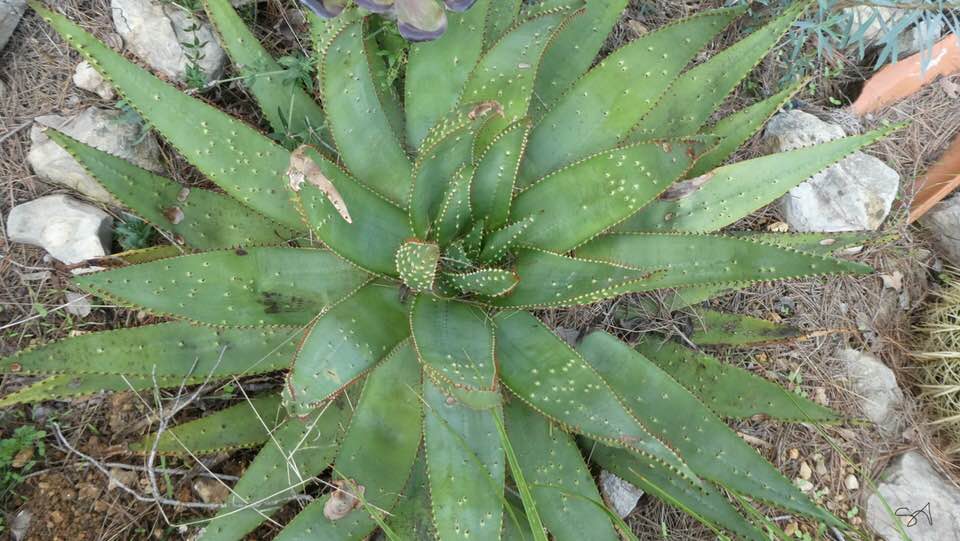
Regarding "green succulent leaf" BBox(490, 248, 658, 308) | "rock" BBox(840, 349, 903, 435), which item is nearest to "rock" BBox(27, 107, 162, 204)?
"green succulent leaf" BBox(490, 248, 658, 308)

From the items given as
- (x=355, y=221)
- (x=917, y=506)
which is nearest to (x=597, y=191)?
(x=355, y=221)

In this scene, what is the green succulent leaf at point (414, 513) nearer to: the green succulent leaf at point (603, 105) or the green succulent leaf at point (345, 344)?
the green succulent leaf at point (345, 344)

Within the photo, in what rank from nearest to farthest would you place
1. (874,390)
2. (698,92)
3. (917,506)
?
1. (698,92)
2. (917,506)
3. (874,390)

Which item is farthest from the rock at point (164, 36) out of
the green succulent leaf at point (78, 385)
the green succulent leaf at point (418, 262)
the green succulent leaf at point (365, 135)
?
the green succulent leaf at point (418, 262)

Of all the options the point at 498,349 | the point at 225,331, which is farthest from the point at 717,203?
the point at 225,331

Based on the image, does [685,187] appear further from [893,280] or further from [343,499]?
[893,280]

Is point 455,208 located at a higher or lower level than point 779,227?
higher

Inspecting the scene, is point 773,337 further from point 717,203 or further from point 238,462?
point 238,462
